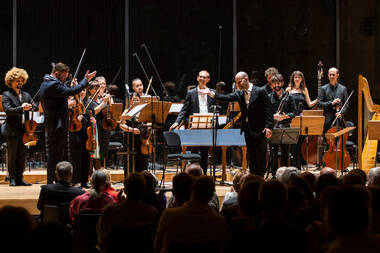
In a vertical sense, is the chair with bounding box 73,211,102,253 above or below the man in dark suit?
below

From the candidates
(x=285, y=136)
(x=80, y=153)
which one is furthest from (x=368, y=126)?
(x=80, y=153)

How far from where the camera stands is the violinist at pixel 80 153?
718 cm

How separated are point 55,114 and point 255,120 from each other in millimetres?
2392

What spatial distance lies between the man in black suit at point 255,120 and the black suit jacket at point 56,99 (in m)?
1.80

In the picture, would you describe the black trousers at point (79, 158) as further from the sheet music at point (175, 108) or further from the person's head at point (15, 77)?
the sheet music at point (175, 108)

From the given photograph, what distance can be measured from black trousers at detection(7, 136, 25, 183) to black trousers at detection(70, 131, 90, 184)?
0.75 m

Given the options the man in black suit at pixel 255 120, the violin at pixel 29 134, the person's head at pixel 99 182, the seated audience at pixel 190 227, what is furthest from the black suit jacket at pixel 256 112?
the seated audience at pixel 190 227

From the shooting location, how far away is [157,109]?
6863 mm

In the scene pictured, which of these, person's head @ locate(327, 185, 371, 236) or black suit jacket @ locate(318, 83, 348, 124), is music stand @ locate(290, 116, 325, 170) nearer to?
black suit jacket @ locate(318, 83, 348, 124)

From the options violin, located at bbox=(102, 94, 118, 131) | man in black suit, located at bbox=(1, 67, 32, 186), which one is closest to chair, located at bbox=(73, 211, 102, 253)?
violin, located at bbox=(102, 94, 118, 131)

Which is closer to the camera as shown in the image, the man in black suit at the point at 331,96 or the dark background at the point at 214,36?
the man in black suit at the point at 331,96

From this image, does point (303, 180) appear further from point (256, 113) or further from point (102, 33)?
point (102, 33)

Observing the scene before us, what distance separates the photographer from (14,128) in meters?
7.41

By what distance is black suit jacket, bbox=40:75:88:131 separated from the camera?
6.38m
